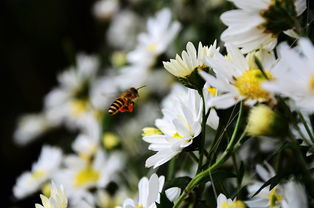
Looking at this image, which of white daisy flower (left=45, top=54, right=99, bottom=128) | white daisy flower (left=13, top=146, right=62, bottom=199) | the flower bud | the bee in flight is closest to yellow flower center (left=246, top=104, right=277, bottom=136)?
the flower bud

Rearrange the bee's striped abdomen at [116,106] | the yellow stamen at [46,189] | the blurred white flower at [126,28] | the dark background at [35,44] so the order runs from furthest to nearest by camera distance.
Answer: the dark background at [35,44], the blurred white flower at [126,28], the yellow stamen at [46,189], the bee's striped abdomen at [116,106]

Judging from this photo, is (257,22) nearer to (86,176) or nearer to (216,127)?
(216,127)

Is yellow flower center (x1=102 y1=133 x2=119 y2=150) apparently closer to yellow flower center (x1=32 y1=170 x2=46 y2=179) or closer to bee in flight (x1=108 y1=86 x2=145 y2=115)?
yellow flower center (x1=32 y1=170 x2=46 y2=179)

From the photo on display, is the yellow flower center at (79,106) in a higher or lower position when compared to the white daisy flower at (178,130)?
higher

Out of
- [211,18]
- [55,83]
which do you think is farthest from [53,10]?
[211,18]

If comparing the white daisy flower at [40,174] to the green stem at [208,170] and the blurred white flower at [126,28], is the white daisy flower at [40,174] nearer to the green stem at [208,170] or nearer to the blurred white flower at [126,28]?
the green stem at [208,170]

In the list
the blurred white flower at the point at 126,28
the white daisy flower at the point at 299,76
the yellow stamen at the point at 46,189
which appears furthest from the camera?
the blurred white flower at the point at 126,28

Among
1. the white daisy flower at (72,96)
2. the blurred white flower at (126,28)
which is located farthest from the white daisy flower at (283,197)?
the blurred white flower at (126,28)

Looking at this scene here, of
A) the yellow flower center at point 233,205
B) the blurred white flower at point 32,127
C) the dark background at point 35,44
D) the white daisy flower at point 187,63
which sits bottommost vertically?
the yellow flower center at point 233,205
